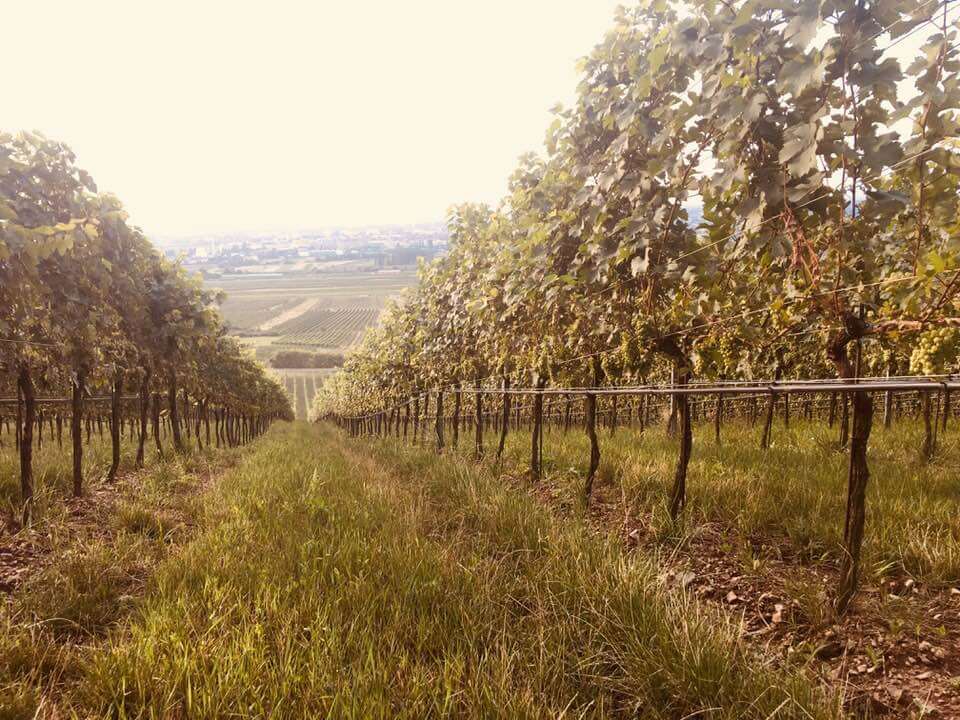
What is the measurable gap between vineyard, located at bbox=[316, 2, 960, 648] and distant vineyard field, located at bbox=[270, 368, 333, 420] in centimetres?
7732

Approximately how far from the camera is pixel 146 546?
14.3ft

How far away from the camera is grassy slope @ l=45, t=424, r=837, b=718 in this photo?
2.09 meters

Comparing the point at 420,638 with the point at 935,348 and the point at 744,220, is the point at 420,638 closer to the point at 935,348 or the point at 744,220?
the point at 744,220

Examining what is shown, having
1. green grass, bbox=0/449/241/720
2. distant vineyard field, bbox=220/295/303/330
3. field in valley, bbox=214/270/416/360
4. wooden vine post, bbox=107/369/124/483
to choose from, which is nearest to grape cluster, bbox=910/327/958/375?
green grass, bbox=0/449/241/720

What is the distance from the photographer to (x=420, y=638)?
2.56 metres

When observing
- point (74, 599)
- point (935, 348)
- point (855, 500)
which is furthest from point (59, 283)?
point (935, 348)

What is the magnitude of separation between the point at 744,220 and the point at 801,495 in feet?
8.82

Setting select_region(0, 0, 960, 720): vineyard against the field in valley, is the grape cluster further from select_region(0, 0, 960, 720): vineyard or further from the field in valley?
the field in valley

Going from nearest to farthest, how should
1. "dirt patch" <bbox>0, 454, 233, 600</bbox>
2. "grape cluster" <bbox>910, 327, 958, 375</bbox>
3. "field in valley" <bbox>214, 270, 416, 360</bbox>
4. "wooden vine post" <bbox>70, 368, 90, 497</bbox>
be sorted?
"grape cluster" <bbox>910, 327, 958, 375</bbox> → "dirt patch" <bbox>0, 454, 233, 600</bbox> → "wooden vine post" <bbox>70, 368, 90, 497</bbox> → "field in valley" <bbox>214, 270, 416, 360</bbox>

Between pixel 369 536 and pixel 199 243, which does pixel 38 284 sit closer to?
pixel 369 536

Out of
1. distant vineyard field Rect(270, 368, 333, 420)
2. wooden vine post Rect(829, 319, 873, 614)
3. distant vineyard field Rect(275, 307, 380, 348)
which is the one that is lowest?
distant vineyard field Rect(270, 368, 333, 420)

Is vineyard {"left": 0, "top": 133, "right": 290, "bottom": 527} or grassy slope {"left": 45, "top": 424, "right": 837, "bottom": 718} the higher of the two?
vineyard {"left": 0, "top": 133, "right": 290, "bottom": 527}

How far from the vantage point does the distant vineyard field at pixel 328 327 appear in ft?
342

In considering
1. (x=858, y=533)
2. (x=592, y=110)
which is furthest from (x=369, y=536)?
(x=592, y=110)
